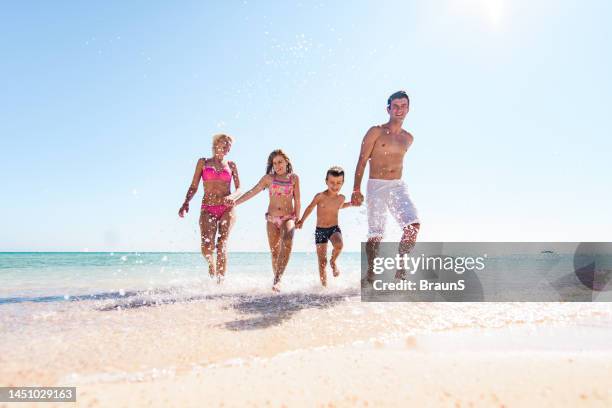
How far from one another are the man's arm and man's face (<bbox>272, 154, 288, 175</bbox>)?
3.49 feet

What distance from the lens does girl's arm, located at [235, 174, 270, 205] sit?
18.8 feet

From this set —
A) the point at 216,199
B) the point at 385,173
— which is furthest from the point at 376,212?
the point at 216,199

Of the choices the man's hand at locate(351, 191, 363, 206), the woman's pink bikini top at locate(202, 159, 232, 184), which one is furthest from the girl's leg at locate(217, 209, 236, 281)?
the man's hand at locate(351, 191, 363, 206)

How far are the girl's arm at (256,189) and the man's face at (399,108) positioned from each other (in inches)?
81.7

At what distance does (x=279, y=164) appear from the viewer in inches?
223

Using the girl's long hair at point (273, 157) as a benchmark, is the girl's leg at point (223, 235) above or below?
below

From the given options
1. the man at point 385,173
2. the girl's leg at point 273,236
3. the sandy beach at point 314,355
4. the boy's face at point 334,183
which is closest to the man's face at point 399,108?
the man at point 385,173

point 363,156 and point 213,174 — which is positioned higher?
point 363,156

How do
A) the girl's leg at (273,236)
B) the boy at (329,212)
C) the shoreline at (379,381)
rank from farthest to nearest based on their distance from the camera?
the boy at (329,212) → the girl's leg at (273,236) → the shoreline at (379,381)

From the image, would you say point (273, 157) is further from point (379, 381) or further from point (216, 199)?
point (379, 381)

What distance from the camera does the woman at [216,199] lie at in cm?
611

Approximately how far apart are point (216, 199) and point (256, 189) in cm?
80

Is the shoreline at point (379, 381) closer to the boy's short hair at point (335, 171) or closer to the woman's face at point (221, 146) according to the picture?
the boy's short hair at point (335, 171)

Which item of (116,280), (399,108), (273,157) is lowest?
(116,280)
